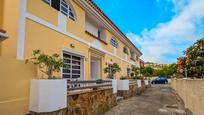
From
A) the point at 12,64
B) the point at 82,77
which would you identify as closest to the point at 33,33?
the point at 12,64

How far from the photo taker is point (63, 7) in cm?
989

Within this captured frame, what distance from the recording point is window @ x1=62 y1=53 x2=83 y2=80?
9.82 meters

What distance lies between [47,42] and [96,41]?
602cm

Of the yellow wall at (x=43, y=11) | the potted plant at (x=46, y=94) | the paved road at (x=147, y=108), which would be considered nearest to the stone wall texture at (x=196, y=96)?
the paved road at (x=147, y=108)

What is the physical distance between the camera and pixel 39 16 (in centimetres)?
770

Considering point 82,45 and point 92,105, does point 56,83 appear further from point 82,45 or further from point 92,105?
point 82,45

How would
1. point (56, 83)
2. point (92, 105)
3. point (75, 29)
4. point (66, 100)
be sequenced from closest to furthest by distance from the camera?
point (56, 83) < point (66, 100) < point (92, 105) < point (75, 29)

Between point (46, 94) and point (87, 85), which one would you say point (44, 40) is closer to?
point (87, 85)

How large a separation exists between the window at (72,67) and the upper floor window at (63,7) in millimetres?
2384

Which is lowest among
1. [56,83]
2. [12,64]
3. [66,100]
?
[66,100]

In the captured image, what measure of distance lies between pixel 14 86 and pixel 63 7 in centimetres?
626

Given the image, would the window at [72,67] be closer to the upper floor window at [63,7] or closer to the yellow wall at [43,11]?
the yellow wall at [43,11]

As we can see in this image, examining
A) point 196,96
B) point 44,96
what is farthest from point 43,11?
point 196,96

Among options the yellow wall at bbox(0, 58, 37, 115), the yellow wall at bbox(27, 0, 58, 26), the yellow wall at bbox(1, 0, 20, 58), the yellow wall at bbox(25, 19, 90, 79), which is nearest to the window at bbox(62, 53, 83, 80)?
the yellow wall at bbox(25, 19, 90, 79)
